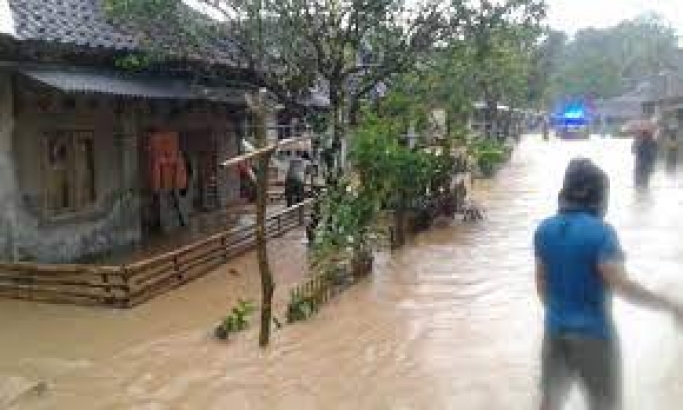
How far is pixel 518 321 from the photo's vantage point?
8.88 metres

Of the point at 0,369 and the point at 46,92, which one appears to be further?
the point at 46,92

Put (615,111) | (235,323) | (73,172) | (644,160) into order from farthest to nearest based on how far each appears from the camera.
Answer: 1. (615,111)
2. (644,160)
3. (73,172)
4. (235,323)

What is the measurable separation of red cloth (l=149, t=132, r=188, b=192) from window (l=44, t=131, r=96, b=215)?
1.41m

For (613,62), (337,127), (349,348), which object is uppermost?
(613,62)

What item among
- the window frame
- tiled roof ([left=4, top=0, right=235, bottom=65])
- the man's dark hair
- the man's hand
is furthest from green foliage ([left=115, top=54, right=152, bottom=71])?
the man's hand

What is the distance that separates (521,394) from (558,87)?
71886 millimetres

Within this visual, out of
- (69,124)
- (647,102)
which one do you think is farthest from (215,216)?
(647,102)

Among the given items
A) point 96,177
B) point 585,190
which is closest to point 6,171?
point 96,177

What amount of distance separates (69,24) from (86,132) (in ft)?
5.76

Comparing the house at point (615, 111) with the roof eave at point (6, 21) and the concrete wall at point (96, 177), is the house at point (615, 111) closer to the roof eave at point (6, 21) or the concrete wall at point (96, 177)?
the concrete wall at point (96, 177)

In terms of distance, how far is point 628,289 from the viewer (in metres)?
4.00

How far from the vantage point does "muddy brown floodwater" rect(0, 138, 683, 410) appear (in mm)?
6816

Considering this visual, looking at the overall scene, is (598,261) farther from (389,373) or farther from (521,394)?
(389,373)

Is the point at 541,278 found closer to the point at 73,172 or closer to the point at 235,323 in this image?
the point at 235,323
